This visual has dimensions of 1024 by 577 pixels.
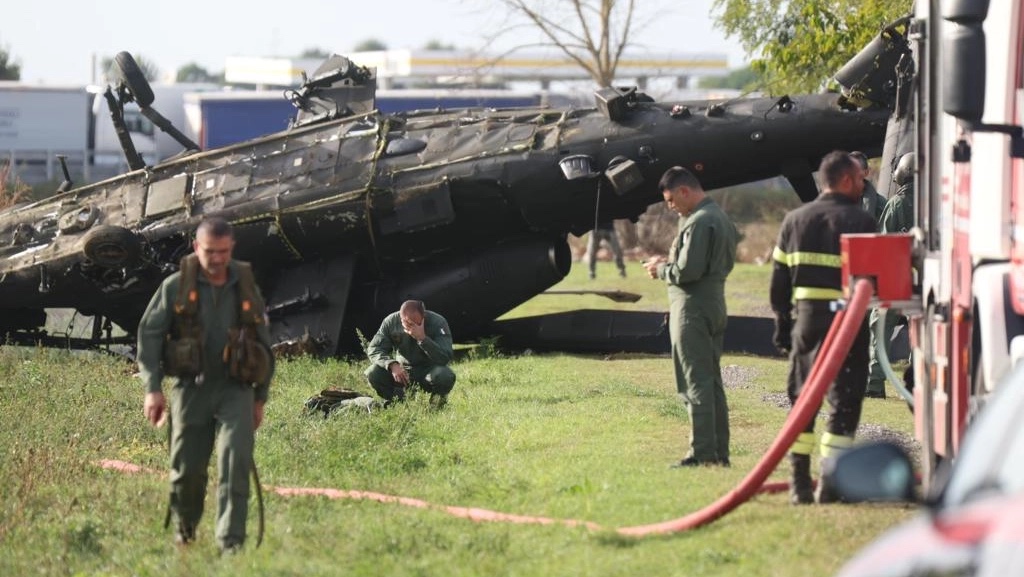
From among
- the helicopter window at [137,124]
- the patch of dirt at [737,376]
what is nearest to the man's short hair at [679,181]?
the patch of dirt at [737,376]

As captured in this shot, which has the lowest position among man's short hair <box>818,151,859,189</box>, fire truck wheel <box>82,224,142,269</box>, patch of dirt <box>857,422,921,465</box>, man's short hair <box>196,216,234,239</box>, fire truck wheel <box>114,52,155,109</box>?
patch of dirt <box>857,422,921,465</box>

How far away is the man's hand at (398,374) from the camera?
Answer: 44.5ft

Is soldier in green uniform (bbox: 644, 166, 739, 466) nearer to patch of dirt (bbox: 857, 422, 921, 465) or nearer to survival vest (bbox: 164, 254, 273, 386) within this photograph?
patch of dirt (bbox: 857, 422, 921, 465)

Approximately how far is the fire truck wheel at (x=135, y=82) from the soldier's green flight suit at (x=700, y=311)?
997cm

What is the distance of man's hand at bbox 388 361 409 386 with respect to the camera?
13.6 meters

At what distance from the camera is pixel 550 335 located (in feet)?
62.6

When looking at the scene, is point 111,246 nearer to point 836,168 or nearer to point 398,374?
point 398,374

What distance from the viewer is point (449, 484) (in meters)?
10.5

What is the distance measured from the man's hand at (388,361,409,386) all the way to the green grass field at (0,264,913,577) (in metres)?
0.21

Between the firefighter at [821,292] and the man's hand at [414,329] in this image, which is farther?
the man's hand at [414,329]

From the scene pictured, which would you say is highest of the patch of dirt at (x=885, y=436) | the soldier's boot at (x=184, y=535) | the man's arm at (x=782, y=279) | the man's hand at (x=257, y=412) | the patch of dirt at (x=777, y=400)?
the man's arm at (x=782, y=279)

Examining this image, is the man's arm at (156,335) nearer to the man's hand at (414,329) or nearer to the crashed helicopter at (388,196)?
the man's hand at (414,329)

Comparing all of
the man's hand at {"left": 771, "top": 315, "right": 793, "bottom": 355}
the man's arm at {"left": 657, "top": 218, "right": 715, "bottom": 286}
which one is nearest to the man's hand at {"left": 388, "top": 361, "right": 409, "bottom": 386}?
the man's arm at {"left": 657, "top": 218, "right": 715, "bottom": 286}

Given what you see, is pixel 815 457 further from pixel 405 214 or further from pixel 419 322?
pixel 405 214
